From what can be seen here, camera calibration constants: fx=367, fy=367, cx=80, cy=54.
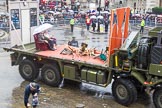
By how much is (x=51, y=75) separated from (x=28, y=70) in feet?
4.19

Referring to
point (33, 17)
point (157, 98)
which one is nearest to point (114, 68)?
point (157, 98)

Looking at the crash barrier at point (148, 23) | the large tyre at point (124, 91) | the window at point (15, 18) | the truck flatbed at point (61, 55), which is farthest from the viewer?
the crash barrier at point (148, 23)

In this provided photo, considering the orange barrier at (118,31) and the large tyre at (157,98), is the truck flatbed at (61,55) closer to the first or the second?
the orange barrier at (118,31)

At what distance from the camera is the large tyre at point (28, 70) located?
15359 mm

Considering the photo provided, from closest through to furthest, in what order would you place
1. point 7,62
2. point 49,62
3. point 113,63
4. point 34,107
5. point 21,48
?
1. point 34,107
2. point 113,63
3. point 49,62
4. point 21,48
5. point 7,62

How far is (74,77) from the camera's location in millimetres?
13961

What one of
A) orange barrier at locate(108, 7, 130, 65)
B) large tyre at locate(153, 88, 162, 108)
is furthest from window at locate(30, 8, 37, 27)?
large tyre at locate(153, 88, 162, 108)

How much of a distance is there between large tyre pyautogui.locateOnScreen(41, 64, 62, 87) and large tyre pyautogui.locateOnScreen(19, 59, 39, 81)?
0.54 meters

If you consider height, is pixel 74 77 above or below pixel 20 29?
below

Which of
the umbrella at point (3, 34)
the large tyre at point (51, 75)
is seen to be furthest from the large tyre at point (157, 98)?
the umbrella at point (3, 34)

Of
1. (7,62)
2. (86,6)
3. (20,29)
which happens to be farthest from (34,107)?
(86,6)

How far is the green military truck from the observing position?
1203 centimetres

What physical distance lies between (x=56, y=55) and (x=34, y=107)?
11.0 ft

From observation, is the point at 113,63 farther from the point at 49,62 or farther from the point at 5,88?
the point at 5,88
